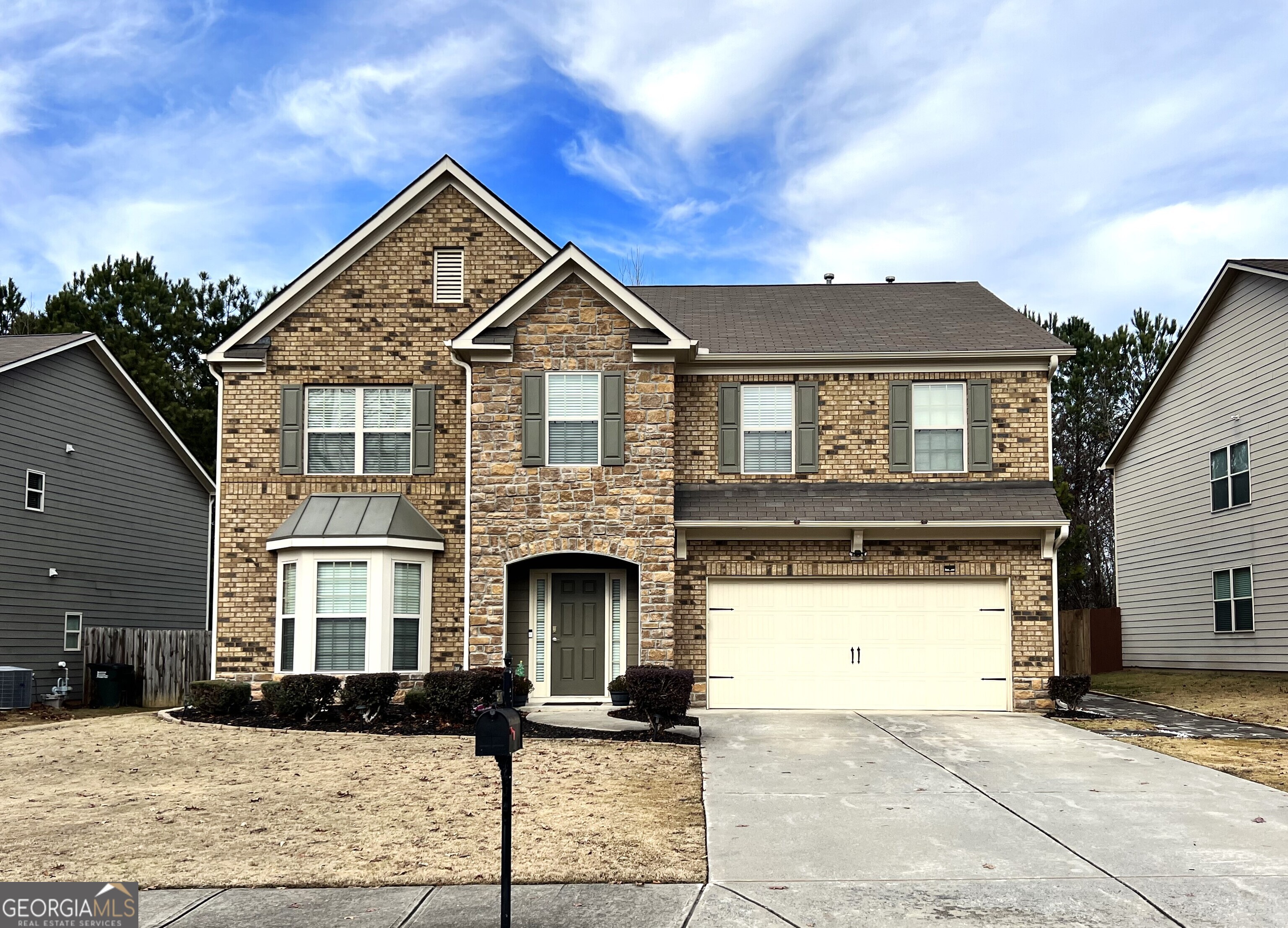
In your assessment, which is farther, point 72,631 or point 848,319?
point 72,631

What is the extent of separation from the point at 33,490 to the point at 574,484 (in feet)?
36.1

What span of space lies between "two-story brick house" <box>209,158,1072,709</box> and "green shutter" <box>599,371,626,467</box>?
1.7 inches

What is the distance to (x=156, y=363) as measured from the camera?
3578 cm

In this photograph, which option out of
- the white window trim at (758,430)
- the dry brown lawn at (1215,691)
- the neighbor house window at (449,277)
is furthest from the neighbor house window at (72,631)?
the dry brown lawn at (1215,691)

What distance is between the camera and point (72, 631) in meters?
22.1

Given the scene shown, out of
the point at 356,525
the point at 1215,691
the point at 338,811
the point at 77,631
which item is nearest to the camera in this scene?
the point at 338,811

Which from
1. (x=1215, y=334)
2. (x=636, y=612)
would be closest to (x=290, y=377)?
(x=636, y=612)

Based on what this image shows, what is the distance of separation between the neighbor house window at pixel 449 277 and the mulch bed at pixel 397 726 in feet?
21.6

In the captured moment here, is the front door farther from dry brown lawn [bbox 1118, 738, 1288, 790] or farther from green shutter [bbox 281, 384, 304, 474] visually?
dry brown lawn [bbox 1118, 738, 1288, 790]

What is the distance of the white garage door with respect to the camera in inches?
699

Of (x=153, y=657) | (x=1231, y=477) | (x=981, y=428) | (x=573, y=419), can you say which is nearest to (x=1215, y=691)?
(x=1231, y=477)

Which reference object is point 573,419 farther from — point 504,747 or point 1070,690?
point 504,747

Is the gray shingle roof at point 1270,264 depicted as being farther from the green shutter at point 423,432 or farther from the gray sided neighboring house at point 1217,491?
the green shutter at point 423,432

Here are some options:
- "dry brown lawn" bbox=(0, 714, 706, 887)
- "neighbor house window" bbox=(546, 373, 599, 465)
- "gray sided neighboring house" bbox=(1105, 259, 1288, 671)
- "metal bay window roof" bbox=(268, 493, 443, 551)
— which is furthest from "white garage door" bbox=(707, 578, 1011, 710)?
"gray sided neighboring house" bbox=(1105, 259, 1288, 671)
